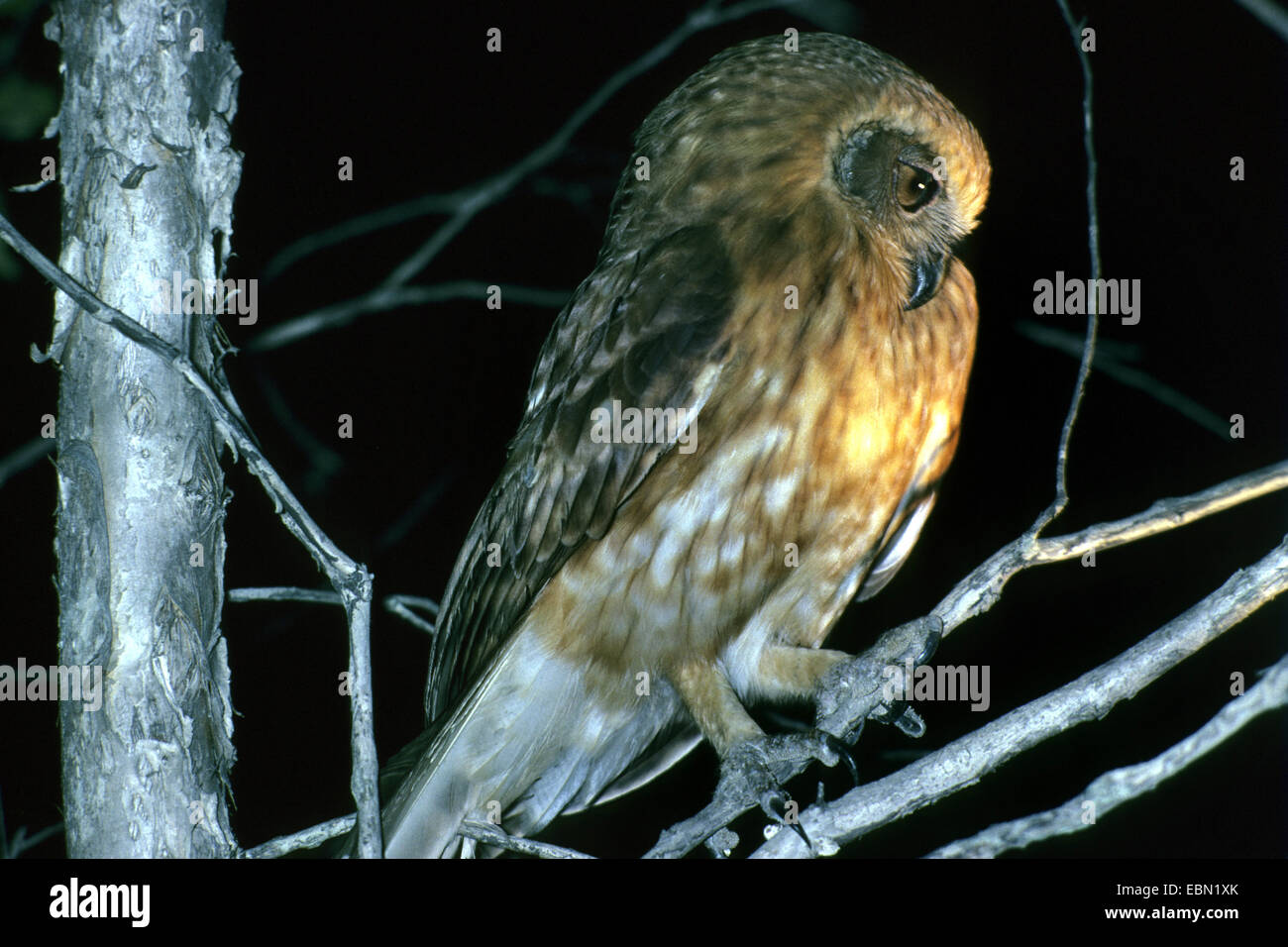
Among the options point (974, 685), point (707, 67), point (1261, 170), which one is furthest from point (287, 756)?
point (1261, 170)

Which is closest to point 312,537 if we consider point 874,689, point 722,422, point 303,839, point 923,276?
point 303,839

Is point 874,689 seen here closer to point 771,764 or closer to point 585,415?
point 771,764

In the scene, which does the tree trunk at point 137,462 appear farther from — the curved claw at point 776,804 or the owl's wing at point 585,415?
the curved claw at point 776,804

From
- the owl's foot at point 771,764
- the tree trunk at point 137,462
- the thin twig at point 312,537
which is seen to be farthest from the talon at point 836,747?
the tree trunk at point 137,462

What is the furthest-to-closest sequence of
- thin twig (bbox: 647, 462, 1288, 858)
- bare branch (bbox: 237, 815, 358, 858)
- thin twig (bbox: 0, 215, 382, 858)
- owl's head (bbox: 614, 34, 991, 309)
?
owl's head (bbox: 614, 34, 991, 309) < bare branch (bbox: 237, 815, 358, 858) < thin twig (bbox: 647, 462, 1288, 858) < thin twig (bbox: 0, 215, 382, 858)

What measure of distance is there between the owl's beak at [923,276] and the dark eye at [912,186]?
→ 9cm

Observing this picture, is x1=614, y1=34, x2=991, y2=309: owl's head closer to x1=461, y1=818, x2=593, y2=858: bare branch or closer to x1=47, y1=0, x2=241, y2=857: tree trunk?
x1=47, y1=0, x2=241, y2=857: tree trunk

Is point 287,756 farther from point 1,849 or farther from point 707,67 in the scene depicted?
point 707,67

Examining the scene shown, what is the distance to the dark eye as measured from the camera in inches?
74.1

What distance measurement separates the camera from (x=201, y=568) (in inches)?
60.6

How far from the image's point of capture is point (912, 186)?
191 cm

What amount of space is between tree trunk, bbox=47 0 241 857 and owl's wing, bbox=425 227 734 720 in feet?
1.76

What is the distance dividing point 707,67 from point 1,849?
1873mm

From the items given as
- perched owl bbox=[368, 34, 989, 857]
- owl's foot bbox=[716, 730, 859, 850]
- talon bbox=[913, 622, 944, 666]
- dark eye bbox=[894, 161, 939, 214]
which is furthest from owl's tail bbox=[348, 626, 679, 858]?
dark eye bbox=[894, 161, 939, 214]
